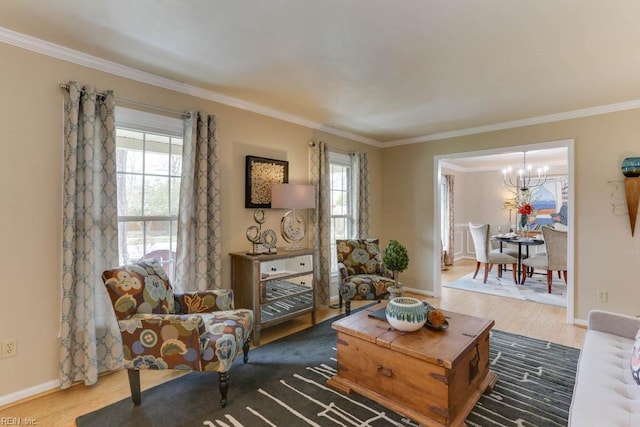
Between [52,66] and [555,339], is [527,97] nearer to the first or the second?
[555,339]

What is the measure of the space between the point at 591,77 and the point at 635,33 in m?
0.75

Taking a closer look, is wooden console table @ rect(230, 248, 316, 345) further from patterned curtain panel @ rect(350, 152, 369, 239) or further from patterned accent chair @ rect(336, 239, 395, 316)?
patterned curtain panel @ rect(350, 152, 369, 239)

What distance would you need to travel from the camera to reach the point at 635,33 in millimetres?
2084

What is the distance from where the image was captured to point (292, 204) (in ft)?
11.2

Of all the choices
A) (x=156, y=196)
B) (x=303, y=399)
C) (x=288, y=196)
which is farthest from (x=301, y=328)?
(x=156, y=196)

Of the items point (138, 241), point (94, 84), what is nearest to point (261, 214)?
point (138, 241)

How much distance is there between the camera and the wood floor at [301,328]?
2.08 m

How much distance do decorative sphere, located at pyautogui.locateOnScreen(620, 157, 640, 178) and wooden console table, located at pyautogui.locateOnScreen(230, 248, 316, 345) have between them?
3.44m

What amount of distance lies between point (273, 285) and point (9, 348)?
6.44 feet

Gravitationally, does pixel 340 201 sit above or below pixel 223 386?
above

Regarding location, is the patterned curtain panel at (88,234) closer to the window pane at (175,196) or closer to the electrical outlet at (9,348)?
the electrical outlet at (9,348)

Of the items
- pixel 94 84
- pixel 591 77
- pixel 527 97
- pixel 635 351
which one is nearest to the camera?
pixel 635 351

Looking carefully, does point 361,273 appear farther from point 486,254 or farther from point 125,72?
point 125,72

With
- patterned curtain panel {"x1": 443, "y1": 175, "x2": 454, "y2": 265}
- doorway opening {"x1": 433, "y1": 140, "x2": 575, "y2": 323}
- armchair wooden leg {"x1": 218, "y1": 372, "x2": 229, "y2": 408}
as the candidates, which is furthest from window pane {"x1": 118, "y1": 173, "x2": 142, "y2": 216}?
patterned curtain panel {"x1": 443, "y1": 175, "x2": 454, "y2": 265}
